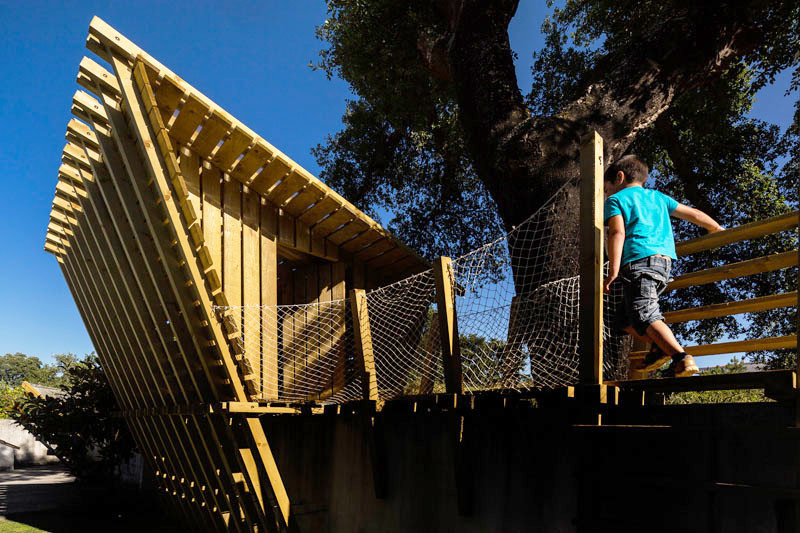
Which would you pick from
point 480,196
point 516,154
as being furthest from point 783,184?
point 516,154

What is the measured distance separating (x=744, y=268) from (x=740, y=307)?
0.35 meters

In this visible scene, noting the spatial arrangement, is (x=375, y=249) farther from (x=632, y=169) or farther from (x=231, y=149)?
(x=632, y=169)

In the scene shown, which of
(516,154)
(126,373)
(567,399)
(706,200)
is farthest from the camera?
(706,200)

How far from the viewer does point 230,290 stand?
6785 millimetres

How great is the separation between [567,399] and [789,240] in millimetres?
8451

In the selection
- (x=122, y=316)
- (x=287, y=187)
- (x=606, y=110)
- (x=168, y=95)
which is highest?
(x=606, y=110)

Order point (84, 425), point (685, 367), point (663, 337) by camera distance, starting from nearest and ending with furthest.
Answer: point (685, 367) < point (663, 337) < point (84, 425)

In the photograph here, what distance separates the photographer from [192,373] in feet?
20.1

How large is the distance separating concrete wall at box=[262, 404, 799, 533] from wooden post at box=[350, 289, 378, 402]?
359mm

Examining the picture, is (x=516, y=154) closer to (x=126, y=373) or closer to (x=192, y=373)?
(x=192, y=373)

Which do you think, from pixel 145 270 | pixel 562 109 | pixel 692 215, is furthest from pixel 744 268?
pixel 145 270

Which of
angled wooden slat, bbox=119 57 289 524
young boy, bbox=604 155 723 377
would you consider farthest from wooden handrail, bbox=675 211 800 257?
angled wooden slat, bbox=119 57 289 524

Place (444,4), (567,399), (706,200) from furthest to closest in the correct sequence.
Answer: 1. (706,200)
2. (444,4)
3. (567,399)

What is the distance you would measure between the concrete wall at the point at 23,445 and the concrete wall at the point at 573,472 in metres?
16.0
